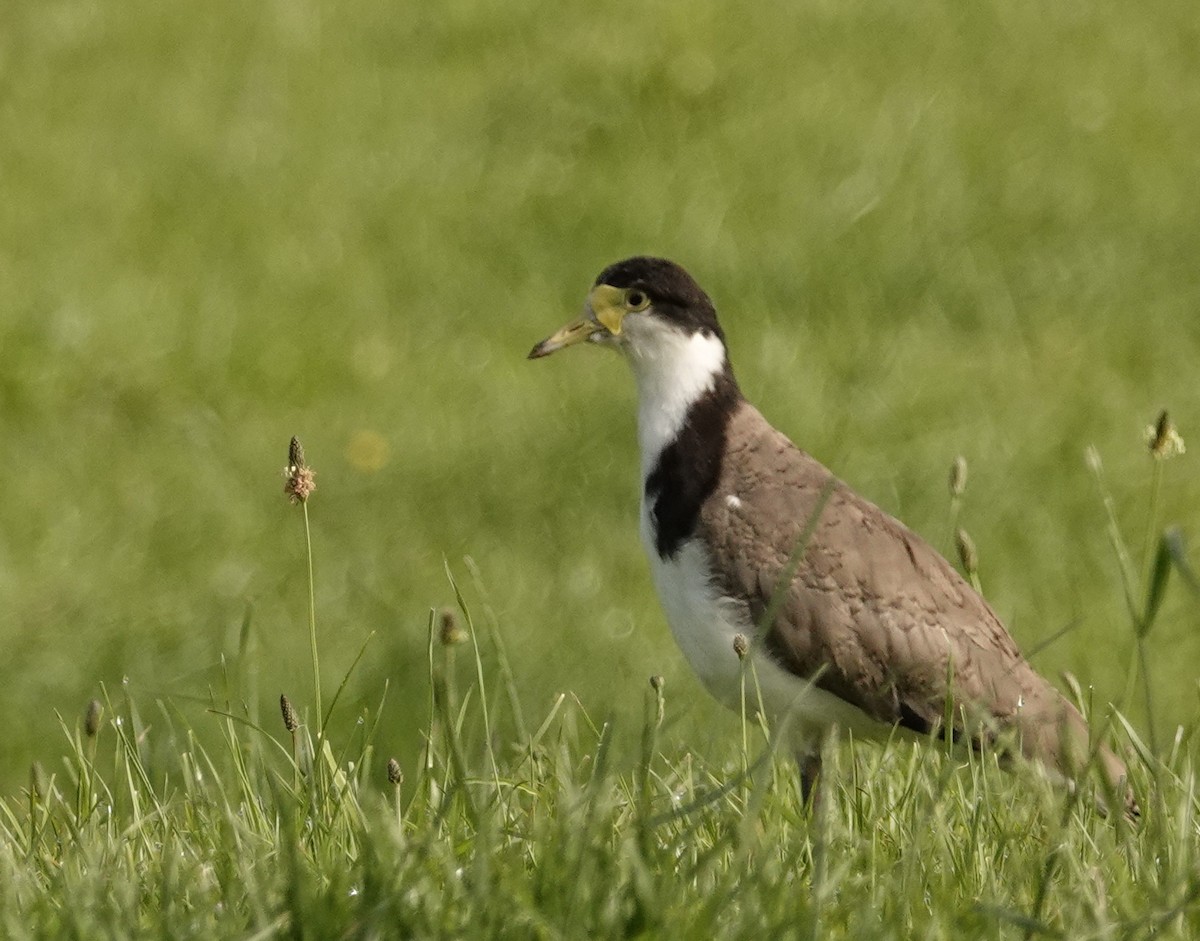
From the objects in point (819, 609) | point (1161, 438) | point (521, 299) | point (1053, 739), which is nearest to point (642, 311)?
point (819, 609)

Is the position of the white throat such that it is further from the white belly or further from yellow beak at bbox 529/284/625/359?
the white belly

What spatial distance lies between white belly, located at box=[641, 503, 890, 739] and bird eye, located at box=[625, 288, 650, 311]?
0.76 meters

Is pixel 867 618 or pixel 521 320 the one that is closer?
pixel 867 618

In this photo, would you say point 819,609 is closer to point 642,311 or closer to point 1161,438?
point 642,311

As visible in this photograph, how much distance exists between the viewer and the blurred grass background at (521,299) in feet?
24.6

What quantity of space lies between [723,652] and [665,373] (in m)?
0.89

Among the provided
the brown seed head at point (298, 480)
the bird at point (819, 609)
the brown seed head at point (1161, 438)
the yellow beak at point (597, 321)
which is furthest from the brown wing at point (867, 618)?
the brown seed head at point (298, 480)

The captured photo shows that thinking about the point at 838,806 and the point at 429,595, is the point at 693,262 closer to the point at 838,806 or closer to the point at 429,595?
the point at 429,595

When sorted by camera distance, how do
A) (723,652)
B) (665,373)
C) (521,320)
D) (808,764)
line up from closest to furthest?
(723,652), (808,764), (665,373), (521,320)

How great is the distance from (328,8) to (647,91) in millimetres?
2308

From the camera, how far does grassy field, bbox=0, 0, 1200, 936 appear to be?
716 centimetres

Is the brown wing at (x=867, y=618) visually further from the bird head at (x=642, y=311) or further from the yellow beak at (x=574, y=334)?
the yellow beak at (x=574, y=334)

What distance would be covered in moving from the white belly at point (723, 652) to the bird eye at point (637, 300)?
76cm

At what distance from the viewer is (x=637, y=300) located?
5578mm
